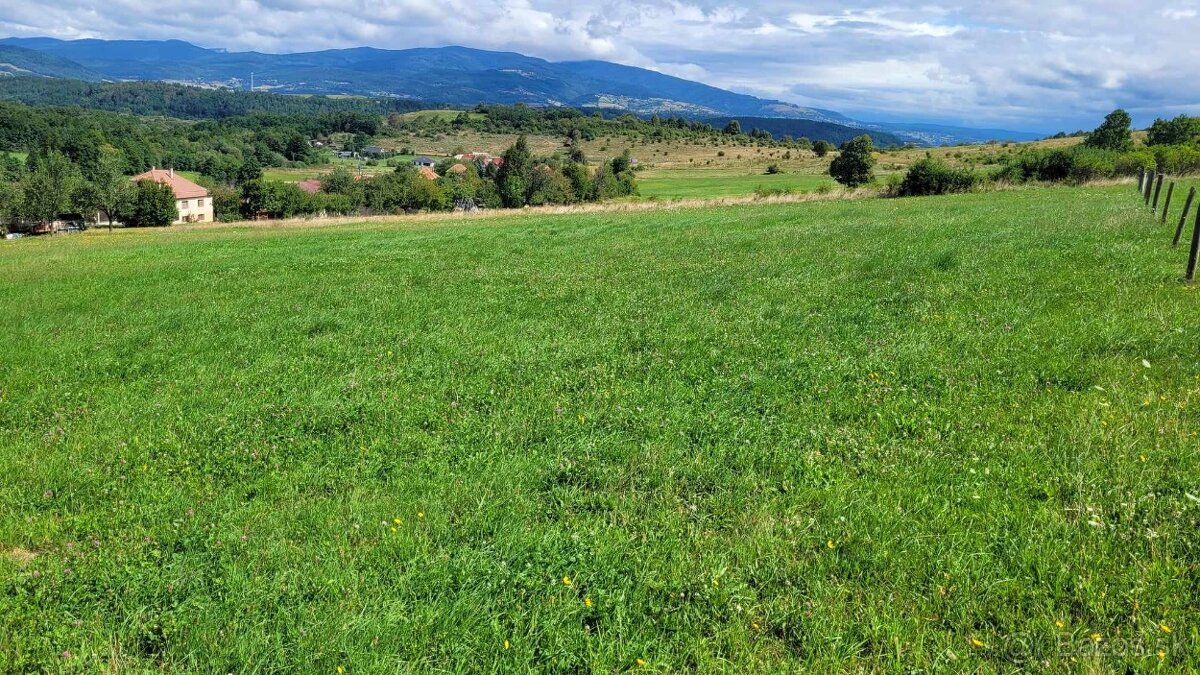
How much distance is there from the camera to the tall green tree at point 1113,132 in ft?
230

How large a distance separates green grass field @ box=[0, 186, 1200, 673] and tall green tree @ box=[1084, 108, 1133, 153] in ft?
242

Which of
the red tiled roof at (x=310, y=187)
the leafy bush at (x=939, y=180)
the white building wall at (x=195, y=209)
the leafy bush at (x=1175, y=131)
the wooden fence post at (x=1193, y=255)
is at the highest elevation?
the leafy bush at (x=1175, y=131)

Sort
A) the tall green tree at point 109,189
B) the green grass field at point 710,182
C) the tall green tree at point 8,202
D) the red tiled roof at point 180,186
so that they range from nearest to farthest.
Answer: the tall green tree at point 109,189 < the tall green tree at point 8,202 < the green grass field at point 710,182 < the red tiled roof at point 180,186

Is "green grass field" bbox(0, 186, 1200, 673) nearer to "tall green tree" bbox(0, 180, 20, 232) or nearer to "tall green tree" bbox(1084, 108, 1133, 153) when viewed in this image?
"tall green tree" bbox(1084, 108, 1133, 153)

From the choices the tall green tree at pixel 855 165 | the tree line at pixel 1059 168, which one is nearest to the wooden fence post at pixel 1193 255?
the tree line at pixel 1059 168

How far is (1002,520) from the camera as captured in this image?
5.05 meters

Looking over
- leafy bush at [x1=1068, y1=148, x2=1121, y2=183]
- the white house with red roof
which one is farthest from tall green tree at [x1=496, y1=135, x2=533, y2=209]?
leafy bush at [x1=1068, y1=148, x2=1121, y2=183]

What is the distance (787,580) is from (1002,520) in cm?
185

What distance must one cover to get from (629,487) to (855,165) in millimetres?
85680

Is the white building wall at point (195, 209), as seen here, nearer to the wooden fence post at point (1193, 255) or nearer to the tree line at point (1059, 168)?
the tree line at point (1059, 168)

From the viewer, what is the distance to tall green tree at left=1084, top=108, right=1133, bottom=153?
7019cm

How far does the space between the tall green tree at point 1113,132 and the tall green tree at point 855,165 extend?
2194 cm

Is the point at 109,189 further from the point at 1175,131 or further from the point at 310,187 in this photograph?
the point at 1175,131

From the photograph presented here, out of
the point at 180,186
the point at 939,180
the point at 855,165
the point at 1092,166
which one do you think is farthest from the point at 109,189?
the point at 1092,166
